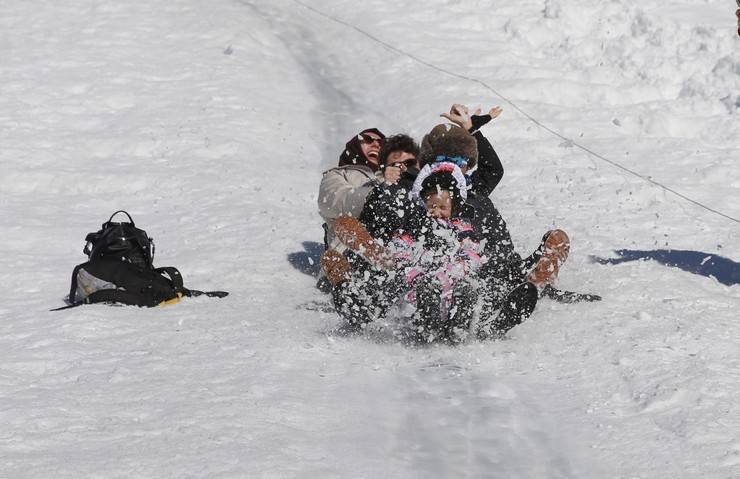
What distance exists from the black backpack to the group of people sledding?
1.27 metres

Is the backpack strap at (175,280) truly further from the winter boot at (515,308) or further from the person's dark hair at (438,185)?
the winter boot at (515,308)

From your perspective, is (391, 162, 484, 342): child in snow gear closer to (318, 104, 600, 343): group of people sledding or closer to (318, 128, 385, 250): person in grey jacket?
(318, 104, 600, 343): group of people sledding

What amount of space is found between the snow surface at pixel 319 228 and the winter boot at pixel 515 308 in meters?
0.12

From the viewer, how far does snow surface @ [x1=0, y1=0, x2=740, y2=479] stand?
4.21 meters

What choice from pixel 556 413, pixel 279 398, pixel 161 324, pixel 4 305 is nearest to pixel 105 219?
pixel 4 305

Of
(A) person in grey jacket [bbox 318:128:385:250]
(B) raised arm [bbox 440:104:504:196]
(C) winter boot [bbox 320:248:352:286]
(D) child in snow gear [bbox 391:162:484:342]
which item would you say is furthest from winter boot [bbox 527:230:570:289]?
(A) person in grey jacket [bbox 318:128:385:250]

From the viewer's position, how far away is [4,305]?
6730mm

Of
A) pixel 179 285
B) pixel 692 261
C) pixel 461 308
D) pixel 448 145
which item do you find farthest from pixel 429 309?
pixel 692 261

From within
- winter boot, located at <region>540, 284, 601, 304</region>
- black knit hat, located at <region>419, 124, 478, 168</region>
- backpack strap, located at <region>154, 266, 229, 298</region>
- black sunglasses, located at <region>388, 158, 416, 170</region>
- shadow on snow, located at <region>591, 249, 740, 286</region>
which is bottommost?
backpack strap, located at <region>154, 266, 229, 298</region>

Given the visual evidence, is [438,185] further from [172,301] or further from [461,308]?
[172,301]

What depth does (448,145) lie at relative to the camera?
596 centimetres

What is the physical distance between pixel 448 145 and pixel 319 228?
2725 mm

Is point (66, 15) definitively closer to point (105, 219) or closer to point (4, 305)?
point (105, 219)

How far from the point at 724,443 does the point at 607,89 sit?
26.3 feet
